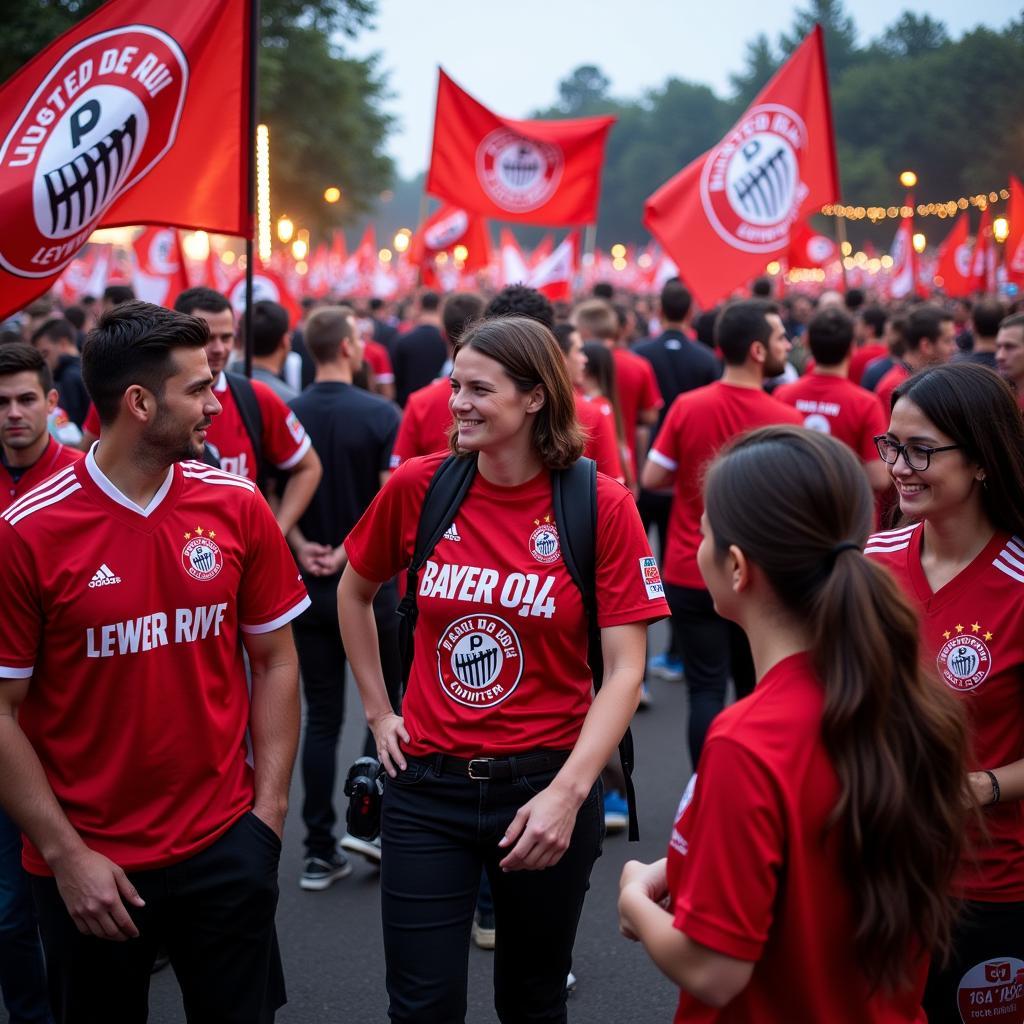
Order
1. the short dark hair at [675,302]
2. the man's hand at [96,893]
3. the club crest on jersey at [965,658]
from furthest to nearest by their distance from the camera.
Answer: the short dark hair at [675,302] < the club crest on jersey at [965,658] < the man's hand at [96,893]

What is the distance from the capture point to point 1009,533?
289 cm

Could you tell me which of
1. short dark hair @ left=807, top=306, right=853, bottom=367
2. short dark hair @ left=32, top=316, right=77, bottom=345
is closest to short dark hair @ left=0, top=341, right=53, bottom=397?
short dark hair @ left=807, top=306, right=853, bottom=367

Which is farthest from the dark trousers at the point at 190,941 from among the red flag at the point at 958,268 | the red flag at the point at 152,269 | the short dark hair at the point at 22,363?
the red flag at the point at 958,268

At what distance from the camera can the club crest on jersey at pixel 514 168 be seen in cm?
1087

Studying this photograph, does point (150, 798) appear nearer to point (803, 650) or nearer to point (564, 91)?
point (803, 650)

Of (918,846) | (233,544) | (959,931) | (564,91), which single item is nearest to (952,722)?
(918,846)

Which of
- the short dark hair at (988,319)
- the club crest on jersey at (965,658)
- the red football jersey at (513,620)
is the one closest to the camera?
the club crest on jersey at (965,658)

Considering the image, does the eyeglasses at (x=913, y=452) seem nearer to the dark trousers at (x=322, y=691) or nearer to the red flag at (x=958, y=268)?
the dark trousers at (x=322, y=691)

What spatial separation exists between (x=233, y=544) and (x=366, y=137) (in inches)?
2069

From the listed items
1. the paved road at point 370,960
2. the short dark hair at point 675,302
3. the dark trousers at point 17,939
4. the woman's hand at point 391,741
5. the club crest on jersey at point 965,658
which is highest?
the short dark hair at point 675,302

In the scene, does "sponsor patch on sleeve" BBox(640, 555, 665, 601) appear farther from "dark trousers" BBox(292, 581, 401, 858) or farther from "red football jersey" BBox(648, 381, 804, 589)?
"red football jersey" BBox(648, 381, 804, 589)

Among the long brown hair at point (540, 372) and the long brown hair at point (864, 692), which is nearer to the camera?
the long brown hair at point (864, 692)

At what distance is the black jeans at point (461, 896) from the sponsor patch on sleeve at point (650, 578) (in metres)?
0.51

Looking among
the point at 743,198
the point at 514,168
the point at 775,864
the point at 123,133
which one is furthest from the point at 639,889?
the point at 514,168
